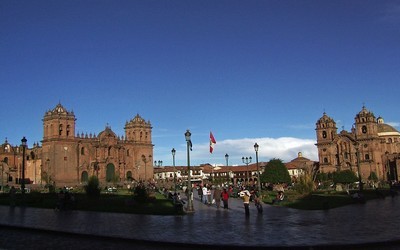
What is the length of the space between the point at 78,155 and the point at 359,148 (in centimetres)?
5877

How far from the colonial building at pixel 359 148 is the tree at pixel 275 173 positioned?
32.3m

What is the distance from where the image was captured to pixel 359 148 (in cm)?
8994

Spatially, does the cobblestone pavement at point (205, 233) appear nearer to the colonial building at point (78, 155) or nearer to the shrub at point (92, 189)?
the shrub at point (92, 189)

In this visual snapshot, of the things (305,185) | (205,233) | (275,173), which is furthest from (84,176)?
(205,233)

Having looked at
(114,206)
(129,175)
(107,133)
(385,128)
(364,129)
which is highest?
(385,128)

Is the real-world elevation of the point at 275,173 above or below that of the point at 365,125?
below

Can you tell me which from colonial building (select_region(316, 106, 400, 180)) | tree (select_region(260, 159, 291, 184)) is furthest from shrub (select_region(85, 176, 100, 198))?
colonial building (select_region(316, 106, 400, 180))

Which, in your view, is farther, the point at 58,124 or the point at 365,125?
the point at 365,125

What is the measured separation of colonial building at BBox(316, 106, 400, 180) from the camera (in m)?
89.1

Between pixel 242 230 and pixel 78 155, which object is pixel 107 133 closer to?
pixel 78 155

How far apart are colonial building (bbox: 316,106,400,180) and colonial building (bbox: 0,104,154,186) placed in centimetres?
3981

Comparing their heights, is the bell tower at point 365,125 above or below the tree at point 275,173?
above

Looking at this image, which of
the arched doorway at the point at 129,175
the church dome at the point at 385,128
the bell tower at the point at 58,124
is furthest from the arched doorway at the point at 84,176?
the church dome at the point at 385,128

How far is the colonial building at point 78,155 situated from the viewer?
2808 inches
